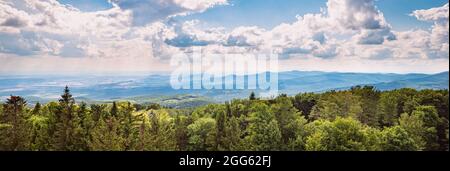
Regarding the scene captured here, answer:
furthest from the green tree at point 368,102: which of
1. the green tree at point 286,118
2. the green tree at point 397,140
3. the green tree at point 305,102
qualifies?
the green tree at point 286,118

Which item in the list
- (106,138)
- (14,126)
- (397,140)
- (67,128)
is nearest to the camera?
(14,126)

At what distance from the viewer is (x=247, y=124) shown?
26.3 m

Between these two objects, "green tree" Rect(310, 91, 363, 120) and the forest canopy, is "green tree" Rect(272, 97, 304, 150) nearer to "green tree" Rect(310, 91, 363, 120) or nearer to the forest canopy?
the forest canopy

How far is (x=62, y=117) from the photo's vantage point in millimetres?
21422

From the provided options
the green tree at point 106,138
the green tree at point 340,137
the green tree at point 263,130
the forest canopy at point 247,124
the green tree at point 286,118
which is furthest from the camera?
the green tree at point 286,118

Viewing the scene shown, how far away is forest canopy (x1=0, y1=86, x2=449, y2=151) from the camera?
68.8 feet

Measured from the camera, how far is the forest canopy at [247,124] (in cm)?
2097

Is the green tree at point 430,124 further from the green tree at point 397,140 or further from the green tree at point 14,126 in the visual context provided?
the green tree at point 14,126

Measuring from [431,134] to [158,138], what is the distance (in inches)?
548

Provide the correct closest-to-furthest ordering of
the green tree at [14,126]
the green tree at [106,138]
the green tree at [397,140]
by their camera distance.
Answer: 1. the green tree at [14,126]
2. the green tree at [106,138]
3. the green tree at [397,140]

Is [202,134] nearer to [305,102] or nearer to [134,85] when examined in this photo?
[305,102]

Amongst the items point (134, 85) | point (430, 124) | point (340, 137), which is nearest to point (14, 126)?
point (134, 85)
